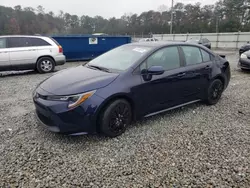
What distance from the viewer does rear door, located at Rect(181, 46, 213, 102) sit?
157 inches

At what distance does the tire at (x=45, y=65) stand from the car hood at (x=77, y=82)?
5.05 m

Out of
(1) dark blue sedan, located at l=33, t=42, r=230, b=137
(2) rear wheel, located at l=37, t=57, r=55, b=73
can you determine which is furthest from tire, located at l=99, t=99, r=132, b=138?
(2) rear wheel, located at l=37, t=57, r=55, b=73

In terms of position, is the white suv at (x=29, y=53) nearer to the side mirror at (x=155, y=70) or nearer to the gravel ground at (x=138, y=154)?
the gravel ground at (x=138, y=154)

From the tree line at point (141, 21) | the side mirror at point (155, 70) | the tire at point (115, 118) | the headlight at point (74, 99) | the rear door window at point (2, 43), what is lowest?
the tire at point (115, 118)

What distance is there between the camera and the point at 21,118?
3838mm

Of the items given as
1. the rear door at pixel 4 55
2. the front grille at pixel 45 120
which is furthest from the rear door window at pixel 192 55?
the rear door at pixel 4 55

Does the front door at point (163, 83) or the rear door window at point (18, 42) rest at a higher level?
the rear door window at point (18, 42)

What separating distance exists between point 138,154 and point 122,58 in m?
1.73

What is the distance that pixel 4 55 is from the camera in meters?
7.29

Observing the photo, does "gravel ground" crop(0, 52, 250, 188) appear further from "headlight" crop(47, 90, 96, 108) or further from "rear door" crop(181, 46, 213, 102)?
"headlight" crop(47, 90, 96, 108)

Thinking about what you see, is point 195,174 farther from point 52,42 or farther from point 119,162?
point 52,42

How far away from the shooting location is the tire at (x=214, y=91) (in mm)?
4504

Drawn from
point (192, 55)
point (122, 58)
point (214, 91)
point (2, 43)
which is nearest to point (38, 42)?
point (2, 43)

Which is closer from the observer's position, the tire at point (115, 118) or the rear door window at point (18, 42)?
the tire at point (115, 118)
